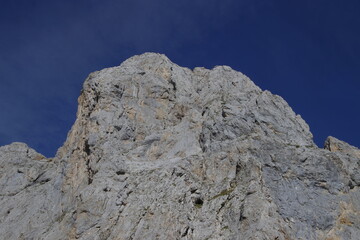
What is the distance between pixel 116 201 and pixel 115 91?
25330 mm

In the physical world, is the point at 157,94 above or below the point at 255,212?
above

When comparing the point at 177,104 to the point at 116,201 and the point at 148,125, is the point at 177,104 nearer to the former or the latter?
the point at 148,125

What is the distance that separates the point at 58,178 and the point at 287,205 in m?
37.1

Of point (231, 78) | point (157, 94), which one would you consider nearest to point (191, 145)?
point (157, 94)

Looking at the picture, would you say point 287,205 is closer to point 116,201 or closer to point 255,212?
point 255,212

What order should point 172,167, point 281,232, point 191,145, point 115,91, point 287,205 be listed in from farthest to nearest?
point 115,91 → point 191,145 → point 172,167 → point 287,205 → point 281,232

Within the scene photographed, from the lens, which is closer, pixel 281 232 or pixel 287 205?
pixel 281 232

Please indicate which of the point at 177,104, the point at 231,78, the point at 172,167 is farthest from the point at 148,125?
the point at 231,78

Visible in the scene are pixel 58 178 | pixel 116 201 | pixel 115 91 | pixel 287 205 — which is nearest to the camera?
pixel 287 205

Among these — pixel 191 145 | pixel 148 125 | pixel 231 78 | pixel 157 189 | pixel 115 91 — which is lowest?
pixel 157 189

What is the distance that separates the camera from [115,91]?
7262 centimetres

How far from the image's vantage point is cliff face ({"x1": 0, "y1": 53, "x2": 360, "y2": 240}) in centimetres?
4712

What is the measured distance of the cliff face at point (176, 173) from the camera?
4712 cm

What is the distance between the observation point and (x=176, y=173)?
54406 mm
